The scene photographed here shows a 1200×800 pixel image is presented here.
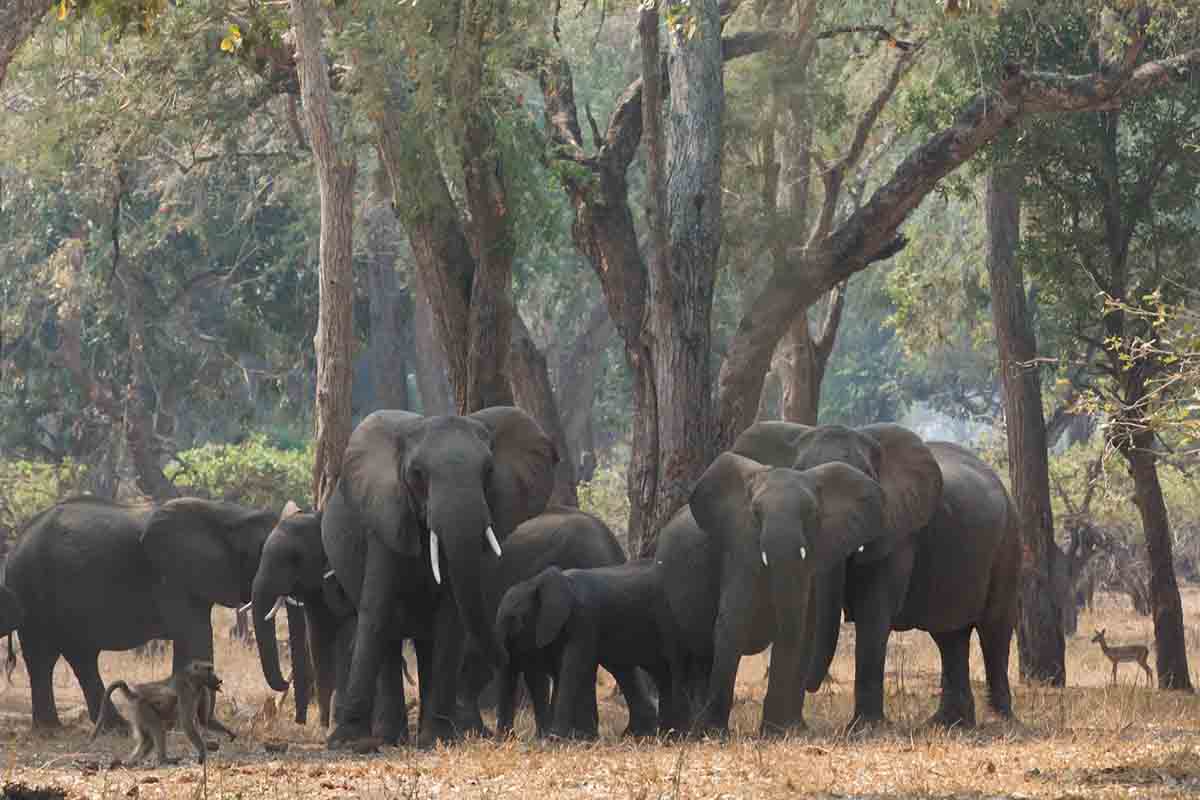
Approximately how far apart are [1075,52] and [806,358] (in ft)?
16.2

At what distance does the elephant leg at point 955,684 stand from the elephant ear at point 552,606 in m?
2.70

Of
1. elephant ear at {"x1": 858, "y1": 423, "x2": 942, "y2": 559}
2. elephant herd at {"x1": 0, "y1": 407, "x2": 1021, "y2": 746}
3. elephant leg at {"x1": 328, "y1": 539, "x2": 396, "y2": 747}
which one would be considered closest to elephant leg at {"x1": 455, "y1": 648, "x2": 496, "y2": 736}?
elephant herd at {"x1": 0, "y1": 407, "x2": 1021, "y2": 746}

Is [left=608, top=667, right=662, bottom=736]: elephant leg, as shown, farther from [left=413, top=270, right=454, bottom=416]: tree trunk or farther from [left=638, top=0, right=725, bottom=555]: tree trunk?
[left=413, top=270, right=454, bottom=416]: tree trunk

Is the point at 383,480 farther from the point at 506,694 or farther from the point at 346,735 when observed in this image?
the point at 506,694

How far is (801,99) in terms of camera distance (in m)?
22.8

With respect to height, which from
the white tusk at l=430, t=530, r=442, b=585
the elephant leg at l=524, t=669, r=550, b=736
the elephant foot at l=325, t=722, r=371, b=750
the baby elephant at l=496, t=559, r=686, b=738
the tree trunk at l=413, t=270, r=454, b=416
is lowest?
the elephant foot at l=325, t=722, r=371, b=750

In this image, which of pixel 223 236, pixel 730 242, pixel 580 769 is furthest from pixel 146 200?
pixel 580 769

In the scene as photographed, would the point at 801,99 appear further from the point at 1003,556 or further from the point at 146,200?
the point at 146,200

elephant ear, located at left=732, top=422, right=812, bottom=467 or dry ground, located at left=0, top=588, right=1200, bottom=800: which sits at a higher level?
elephant ear, located at left=732, top=422, right=812, bottom=467

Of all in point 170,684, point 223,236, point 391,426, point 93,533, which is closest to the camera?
point 170,684

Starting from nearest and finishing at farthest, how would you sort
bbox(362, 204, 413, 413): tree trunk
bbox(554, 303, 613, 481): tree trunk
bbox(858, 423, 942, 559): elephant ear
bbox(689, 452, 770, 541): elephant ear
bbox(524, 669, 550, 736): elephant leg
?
1. bbox(689, 452, 770, 541): elephant ear
2. bbox(858, 423, 942, 559): elephant ear
3. bbox(524, 669, 550, 736): elephant leg
4. bbox(362, 204, 413, 413): tree trunk
5. bbox(554, 303, 613, 481): tree trunk

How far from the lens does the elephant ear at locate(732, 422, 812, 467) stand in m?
14.7

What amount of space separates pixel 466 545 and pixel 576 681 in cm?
146

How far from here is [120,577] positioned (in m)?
17.6
